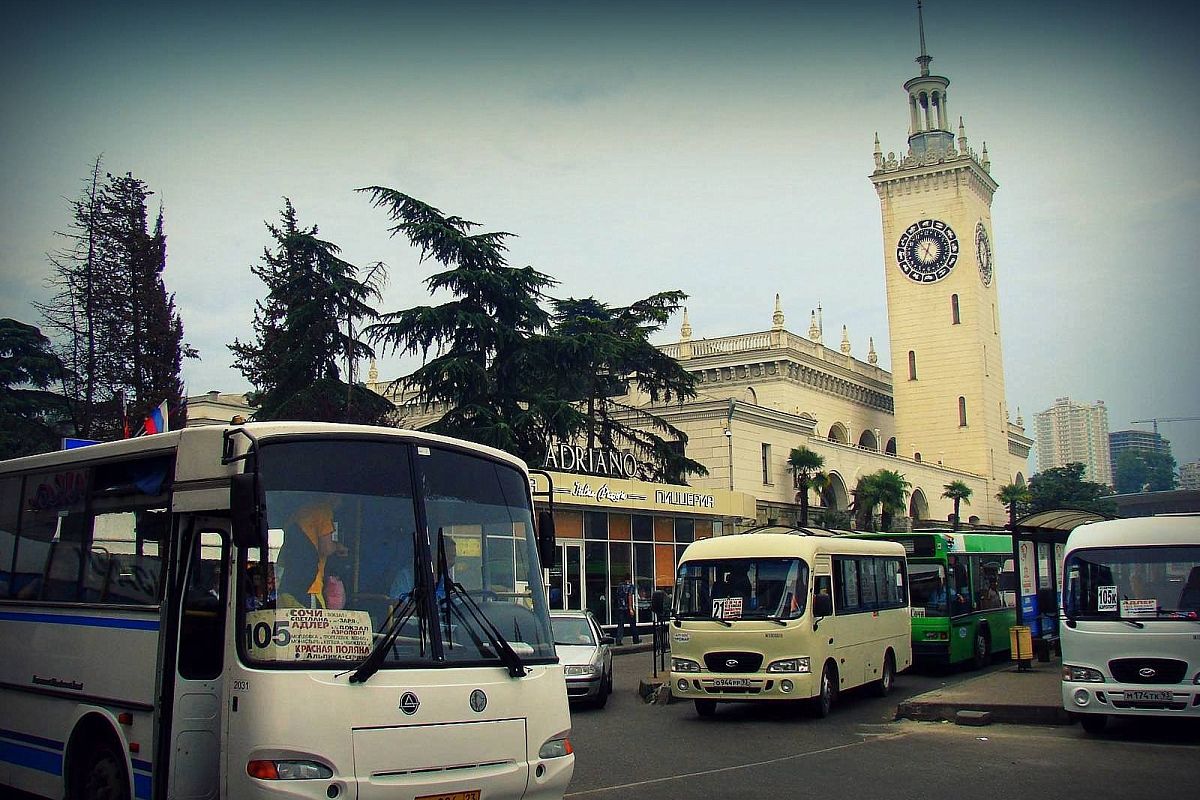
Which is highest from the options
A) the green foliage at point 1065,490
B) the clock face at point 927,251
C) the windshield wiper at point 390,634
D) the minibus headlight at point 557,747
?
the clock face at point 927,251

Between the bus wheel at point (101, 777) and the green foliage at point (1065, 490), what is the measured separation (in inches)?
3463

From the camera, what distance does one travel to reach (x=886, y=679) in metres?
19.2

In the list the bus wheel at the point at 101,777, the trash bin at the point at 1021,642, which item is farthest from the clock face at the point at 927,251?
the bus wheel at the point at 101,777

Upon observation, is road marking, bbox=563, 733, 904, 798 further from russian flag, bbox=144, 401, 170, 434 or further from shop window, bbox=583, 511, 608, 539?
shop window, bbox=583, 511, 608, 539

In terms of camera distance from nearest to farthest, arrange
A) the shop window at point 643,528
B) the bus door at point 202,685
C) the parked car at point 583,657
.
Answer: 1. the bus door at point 202,685
2. the parked car at point 583,657
3. the shop window at point 643,528

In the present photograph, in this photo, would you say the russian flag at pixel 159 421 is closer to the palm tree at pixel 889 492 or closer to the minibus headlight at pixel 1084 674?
the minibus headlight at pixel 1084 674

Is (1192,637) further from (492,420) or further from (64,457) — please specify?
(492,420)

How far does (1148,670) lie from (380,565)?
976cm

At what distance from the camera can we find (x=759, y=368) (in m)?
64.2

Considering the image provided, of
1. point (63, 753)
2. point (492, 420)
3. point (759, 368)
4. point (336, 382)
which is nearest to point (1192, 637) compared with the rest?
point (63, 753)

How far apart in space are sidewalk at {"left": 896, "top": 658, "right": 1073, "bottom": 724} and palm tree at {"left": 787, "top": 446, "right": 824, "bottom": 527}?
32247 mm

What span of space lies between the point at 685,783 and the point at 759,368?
53911 mm

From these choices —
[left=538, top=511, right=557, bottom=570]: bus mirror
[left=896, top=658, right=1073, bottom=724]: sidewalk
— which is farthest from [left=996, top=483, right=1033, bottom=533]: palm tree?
[left=538, top=511, right=557, bottom=570]: bus mirror

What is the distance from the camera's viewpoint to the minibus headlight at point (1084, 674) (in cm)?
1322
